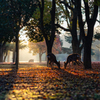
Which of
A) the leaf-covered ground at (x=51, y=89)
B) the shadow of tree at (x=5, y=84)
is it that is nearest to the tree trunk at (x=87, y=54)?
the leaf-covered ground at (x=51, y=89)

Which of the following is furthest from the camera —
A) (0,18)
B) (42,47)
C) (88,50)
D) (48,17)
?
(42,47)

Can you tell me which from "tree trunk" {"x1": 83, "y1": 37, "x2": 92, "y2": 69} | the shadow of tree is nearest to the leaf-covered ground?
the shadow of tree

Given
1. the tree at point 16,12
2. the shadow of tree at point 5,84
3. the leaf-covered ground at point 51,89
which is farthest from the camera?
the tree at point 16,12

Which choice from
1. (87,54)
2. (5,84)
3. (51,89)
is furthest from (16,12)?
(51,89)

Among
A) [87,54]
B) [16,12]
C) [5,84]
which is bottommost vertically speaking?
[5,84]

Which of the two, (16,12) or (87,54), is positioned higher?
(16,12)

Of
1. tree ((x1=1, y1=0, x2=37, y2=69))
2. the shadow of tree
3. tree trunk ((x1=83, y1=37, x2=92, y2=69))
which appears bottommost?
the shadow of tree

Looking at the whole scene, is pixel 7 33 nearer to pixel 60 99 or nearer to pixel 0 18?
pixel 0 18

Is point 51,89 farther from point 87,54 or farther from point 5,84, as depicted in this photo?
point 87,54

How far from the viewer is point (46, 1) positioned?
25938 mm

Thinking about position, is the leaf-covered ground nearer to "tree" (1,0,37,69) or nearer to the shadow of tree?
the shadow of tree

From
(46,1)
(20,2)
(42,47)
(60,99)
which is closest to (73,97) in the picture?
(60,99)

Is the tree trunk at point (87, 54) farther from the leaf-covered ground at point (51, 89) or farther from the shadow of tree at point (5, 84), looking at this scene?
the shadow of tree at point (5, 84)

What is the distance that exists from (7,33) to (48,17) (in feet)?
21.7
